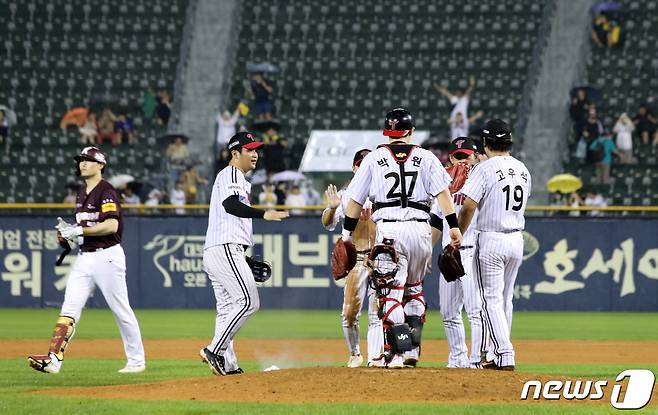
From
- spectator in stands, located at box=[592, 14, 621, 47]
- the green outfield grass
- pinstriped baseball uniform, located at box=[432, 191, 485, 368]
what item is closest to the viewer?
the green outfield grass

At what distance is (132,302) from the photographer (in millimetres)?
21734

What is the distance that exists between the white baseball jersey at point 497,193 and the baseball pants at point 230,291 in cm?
204

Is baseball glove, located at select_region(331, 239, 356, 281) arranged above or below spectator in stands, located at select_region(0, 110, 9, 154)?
above

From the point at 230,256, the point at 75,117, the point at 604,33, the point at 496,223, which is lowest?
the point at 75,117

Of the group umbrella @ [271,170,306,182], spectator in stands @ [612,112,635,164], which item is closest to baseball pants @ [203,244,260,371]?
umbrella @ [271,170,306,182]

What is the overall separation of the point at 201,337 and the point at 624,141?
1353 cm

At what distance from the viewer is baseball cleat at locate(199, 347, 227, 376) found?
10984 mm

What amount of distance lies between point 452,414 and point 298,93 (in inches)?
948

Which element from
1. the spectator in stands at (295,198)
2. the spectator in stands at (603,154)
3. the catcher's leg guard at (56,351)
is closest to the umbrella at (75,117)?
the spectator in stands at (295,198)

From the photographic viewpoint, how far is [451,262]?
33.3 ft

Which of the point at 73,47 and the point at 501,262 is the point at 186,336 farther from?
the point at 73,47

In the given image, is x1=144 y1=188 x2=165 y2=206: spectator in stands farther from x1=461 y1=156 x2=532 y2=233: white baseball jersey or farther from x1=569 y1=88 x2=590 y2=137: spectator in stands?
x1=461 y1=156 x2=532 y2=233: white baseball jersey

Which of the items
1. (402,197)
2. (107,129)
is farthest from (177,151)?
(402,197)

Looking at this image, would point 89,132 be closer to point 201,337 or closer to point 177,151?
point 177,151
